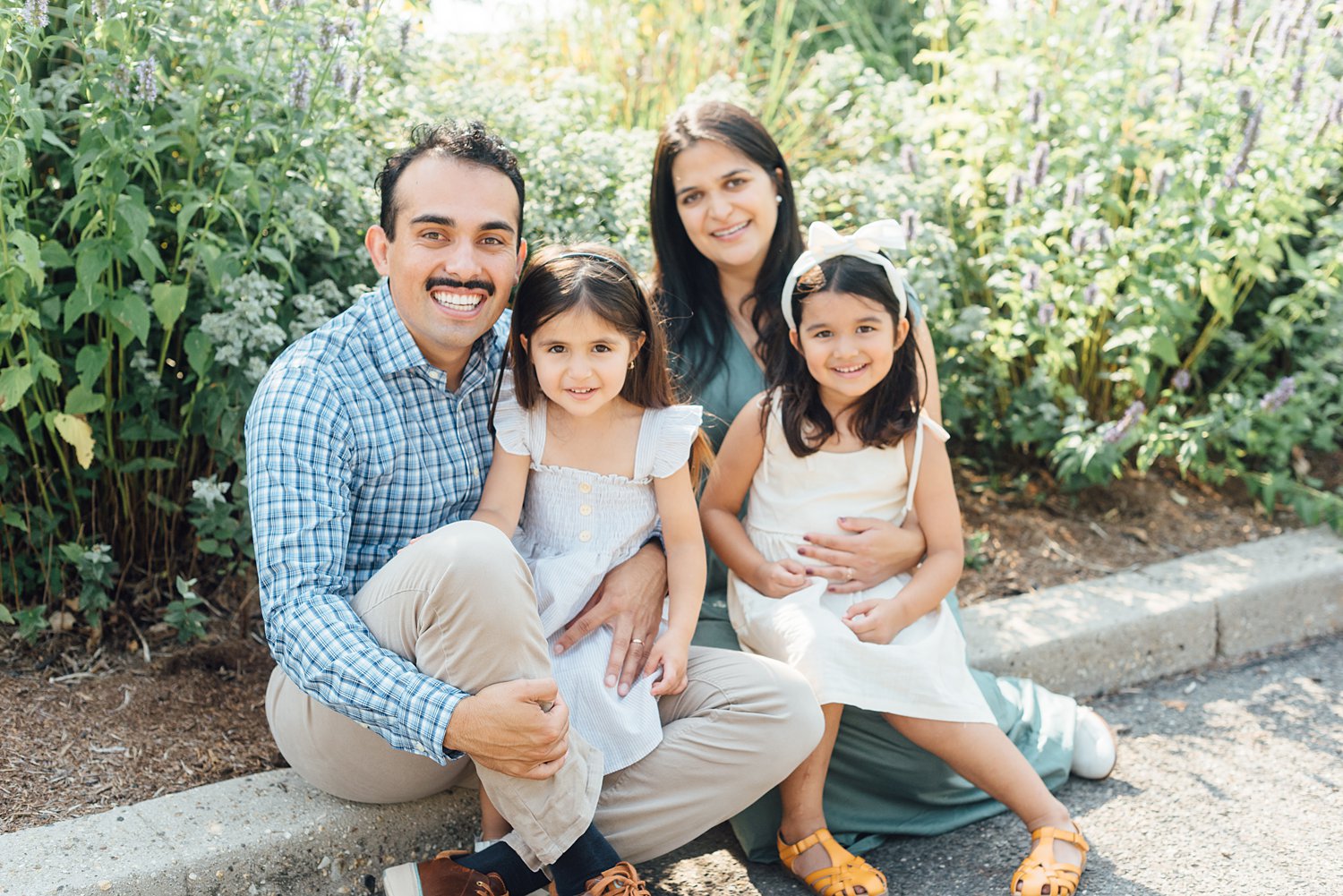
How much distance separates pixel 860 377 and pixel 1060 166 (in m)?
1.57

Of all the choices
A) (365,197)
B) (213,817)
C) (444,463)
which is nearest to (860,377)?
(444,463)

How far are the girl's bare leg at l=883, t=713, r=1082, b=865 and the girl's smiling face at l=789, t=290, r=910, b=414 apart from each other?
72 cm

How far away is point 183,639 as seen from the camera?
9.52 ft

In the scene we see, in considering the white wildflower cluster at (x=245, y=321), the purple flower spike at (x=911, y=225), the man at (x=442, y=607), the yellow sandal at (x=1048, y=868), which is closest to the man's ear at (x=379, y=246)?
the man at (x=442, y=607)

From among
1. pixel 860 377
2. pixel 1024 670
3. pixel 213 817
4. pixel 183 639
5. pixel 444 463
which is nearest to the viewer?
pixel 213 817

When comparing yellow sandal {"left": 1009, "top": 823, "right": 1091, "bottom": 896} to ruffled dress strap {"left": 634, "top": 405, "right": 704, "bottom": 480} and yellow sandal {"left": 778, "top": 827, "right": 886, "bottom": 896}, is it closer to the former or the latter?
yellow sandal {"left": 778, "top": 827, "right": 886, "bottom": 896}

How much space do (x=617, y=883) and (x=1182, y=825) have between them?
1291 millimetres

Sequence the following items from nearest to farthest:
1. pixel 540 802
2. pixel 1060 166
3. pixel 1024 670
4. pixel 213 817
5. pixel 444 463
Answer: pixel 540 802, pixel 213 817, pixel 444 463, pixel 1024 670, pixel 1060 166

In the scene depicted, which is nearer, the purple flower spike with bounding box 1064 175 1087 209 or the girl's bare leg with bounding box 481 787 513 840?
the girl's bare leg with bounding box 481 787 513 840

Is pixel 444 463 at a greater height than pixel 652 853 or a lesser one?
greater

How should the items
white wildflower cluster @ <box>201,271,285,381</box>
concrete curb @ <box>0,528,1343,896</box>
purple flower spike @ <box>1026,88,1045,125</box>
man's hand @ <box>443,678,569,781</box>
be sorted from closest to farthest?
man's hand @ <box>443,678,569,781</box> < concrete curb @ <box>0,528,1343,896</box> < white wildflower cluster @ <box>201,271,285,381</box> < purple flower spike @ <box>1026,88,1045,125</box>

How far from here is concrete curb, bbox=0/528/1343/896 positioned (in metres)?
2.23

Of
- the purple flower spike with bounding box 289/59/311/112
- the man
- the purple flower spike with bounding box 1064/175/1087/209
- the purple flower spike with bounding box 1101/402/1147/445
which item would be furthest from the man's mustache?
the purple flower spike with bounding box 1101/402/1147/445

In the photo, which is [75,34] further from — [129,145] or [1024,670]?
[1024,670]
